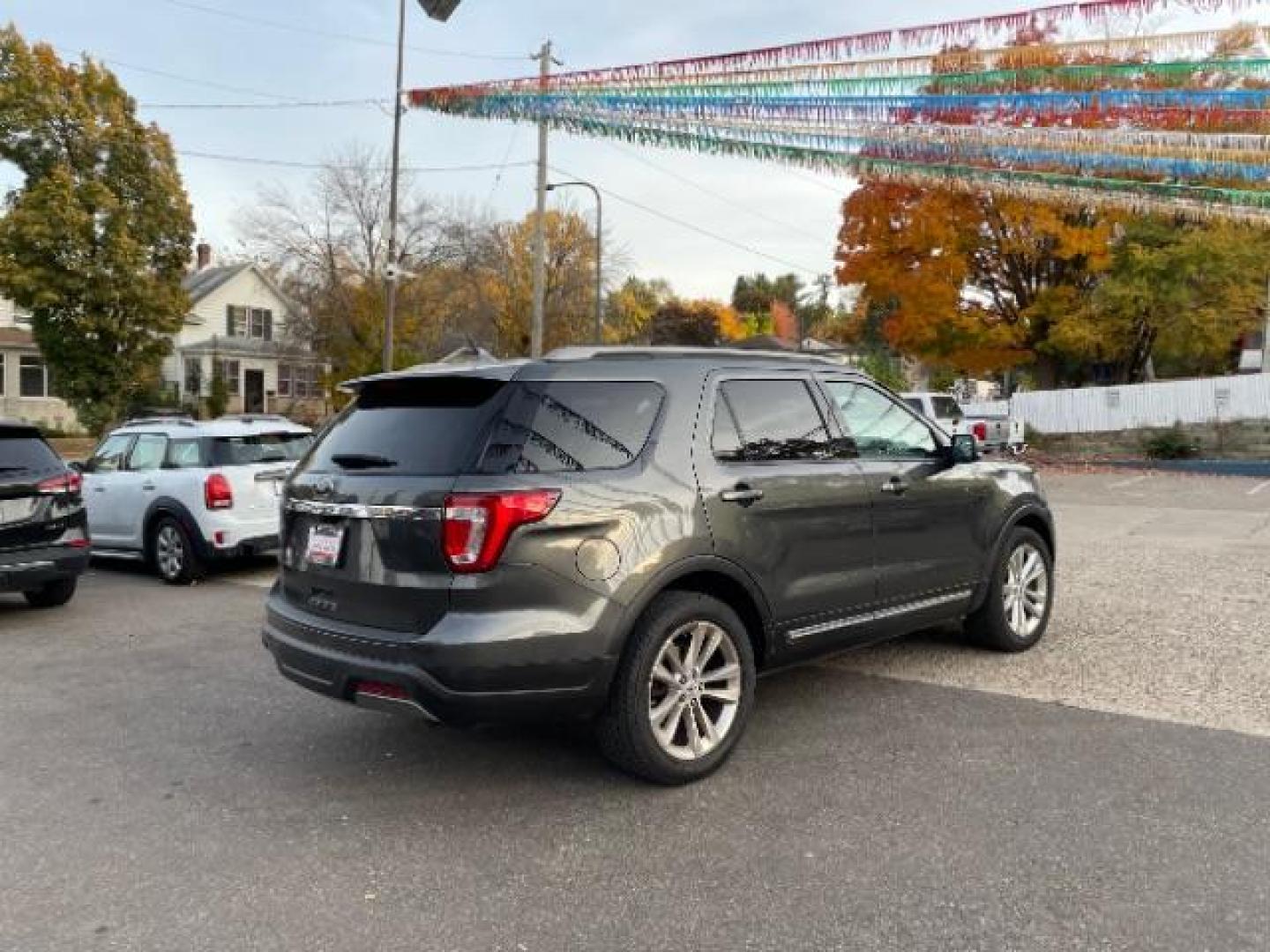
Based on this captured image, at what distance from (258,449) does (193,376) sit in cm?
3596

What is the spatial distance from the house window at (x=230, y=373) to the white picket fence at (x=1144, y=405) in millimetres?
31315

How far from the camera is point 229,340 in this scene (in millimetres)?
43344

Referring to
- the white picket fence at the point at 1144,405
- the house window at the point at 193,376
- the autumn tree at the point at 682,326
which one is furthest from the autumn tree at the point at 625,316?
the white picket fence at the point at 1144,405

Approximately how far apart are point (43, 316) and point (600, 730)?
29854 millimetres

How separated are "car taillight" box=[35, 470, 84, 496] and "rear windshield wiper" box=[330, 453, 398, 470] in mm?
4670

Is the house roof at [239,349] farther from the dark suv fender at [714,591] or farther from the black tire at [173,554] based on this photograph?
the dark suv fender at [714,591]

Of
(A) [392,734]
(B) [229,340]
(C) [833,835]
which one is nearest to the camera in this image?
(C) [833,835]

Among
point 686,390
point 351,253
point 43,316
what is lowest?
point 686,390

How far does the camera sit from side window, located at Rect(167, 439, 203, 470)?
9398 mm

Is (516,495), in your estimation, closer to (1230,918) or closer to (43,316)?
(1230,918)

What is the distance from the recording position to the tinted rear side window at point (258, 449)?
935 centimetres

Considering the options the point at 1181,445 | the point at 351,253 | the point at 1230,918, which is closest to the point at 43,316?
the point at 351,253

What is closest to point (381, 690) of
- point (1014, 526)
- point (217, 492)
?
point (1014, 526)

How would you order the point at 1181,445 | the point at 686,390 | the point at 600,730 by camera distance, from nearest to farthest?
the point at 600,730
the point at 686,390
the point at 1181,445
